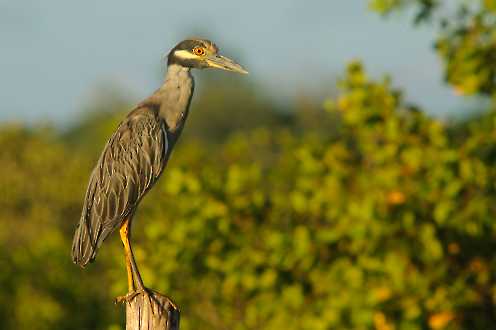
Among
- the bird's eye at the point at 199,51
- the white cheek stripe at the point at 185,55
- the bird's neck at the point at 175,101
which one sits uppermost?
the bird's eye at the point at 199,51

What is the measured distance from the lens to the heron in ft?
32.8

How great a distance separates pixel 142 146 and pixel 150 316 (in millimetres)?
2428

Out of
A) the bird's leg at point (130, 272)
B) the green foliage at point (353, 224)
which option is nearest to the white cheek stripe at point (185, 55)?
the bird's leg at point (130, 272)

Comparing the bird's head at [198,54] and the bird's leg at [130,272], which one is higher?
the bird's head at [198,54]

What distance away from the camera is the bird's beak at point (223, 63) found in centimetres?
Answer: 988

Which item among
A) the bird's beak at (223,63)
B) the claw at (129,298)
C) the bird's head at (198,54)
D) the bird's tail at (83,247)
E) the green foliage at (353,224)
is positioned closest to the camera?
the claw at (129,298)

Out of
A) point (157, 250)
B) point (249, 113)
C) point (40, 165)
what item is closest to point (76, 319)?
point (157, 250)

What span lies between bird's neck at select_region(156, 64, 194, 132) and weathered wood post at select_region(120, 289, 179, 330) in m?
2.33

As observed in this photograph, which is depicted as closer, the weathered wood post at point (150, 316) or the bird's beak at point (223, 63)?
the weathered wood post at point (150, 316)

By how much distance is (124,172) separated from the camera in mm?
10180

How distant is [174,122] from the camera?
10078mm

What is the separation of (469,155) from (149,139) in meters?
5.15

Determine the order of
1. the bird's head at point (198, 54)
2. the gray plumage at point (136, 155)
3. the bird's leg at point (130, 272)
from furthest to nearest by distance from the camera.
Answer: the bird's head at point (198, 54)
the gray plumage at point (136, 155)
the bird's leg at point (130, 272)

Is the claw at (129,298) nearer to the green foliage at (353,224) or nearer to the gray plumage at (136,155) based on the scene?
the gray plumage at (136,155)
